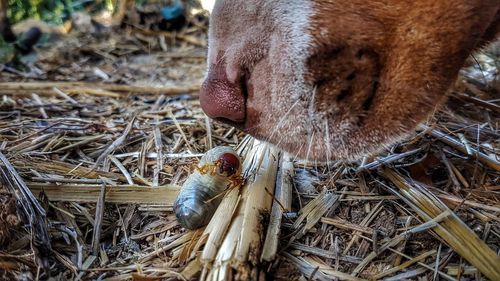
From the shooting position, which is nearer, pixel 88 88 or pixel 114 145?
pixel 114 145

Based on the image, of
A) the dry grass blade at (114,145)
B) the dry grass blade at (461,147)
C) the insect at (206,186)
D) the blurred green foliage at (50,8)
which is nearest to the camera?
the insect at (206,186)

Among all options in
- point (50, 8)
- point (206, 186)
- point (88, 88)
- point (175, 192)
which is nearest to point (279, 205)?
point (206, 186)

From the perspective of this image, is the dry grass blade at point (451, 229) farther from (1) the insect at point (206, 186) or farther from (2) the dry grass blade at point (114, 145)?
(2) the dry grass blade at point (114, 145)

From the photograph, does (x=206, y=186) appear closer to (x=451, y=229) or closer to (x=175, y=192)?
(x=175, y=192)

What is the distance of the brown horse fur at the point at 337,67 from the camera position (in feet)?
4.55

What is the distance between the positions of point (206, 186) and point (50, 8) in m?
4.36

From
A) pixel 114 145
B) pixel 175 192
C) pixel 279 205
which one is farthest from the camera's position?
pixel 114 145

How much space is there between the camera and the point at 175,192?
1.82 m

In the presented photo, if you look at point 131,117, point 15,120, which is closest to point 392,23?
point 131,117

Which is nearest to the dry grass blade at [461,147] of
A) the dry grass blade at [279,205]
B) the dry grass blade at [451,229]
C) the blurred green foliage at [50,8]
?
the dry grass blade at [451,229]

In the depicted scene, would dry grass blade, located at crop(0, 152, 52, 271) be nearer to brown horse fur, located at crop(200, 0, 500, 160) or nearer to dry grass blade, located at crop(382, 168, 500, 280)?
brown horse fur, located at crop(200, 0, 500, 160)

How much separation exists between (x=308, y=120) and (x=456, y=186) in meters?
0.67

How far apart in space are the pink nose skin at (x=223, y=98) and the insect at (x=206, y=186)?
0.29m

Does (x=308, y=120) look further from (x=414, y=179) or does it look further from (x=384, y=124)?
(x=414, y=179)
